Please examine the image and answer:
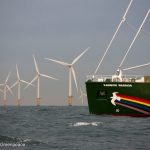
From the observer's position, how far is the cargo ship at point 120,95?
52.0 metres

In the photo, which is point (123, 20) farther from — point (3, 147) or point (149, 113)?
point (3, 147)

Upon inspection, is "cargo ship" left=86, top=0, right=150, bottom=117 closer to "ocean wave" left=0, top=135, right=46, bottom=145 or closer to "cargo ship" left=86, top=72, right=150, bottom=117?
"cargo ship" left=86, top=72, right=150, bottom=117

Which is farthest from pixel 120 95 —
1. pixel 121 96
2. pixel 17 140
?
pixel 17 140

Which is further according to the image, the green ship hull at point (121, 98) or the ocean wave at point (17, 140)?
the green ship hull at point (121, 98)

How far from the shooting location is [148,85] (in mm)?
52031

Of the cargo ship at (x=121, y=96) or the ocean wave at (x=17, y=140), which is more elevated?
the cargo ship at (x=121, y=96)

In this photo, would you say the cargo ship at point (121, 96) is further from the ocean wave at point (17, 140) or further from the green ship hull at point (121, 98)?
the ocean wave at point (17, 140)

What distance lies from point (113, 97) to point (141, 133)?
2004cm

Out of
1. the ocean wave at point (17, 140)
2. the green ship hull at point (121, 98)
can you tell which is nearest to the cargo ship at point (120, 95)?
the green ship hull at point (121, 98)

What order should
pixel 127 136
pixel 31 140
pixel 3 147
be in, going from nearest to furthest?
pixel 3 147 → pixel 31 140 → pixel 127 136

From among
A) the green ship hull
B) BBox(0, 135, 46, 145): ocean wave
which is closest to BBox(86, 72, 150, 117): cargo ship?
the green ship hull

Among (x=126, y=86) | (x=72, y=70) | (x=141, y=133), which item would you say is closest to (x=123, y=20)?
(x=126, y=86)

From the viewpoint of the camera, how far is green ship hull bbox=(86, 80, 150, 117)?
52.0 metres

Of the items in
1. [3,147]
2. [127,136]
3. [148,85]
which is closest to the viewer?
[3,147]
